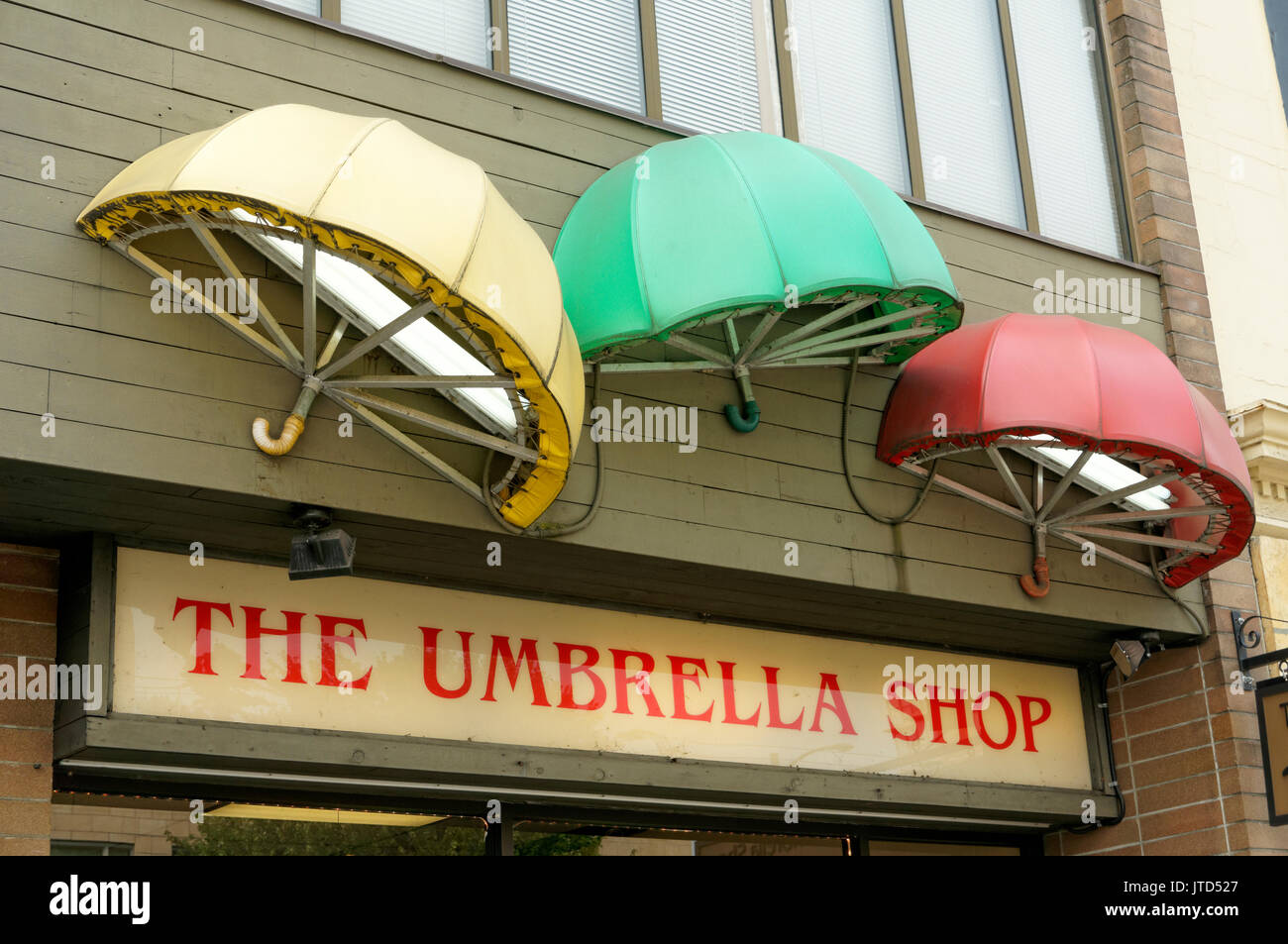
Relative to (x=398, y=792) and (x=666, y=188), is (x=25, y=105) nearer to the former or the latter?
(x=666, y=188)

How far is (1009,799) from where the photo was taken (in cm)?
945

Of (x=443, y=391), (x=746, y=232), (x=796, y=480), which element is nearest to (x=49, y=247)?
(x=443, y=391)

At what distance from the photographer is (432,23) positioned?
813cm

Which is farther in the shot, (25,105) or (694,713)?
(694,713)

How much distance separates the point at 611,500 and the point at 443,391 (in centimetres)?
102

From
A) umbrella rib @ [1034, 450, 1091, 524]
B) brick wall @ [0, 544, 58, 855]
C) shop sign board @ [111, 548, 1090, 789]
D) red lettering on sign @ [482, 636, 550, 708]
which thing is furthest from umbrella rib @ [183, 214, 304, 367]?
umbrella rib @ [1034, 450, 1091, 524]

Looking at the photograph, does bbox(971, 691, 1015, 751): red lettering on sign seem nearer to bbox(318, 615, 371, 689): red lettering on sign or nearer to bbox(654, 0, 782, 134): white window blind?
bbox(654, 0, 782, 134): white window blind

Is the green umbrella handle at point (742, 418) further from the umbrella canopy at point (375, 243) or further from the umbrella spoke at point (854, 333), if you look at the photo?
the umbrella canopy at point (375, 243)

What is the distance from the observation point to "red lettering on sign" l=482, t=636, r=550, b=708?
802 centimetres

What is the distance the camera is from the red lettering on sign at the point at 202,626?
23.6ft

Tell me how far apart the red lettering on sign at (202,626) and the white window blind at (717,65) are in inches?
146

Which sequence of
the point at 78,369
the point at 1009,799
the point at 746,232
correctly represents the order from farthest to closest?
the point at 1009,799
the point at 746,232
the point at 78,369

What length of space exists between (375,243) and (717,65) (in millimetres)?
3789

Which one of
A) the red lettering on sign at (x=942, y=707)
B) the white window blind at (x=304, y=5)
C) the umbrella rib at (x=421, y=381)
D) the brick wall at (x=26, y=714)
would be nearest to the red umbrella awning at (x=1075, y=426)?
the red lettering on sign at (x=942, y=707)
